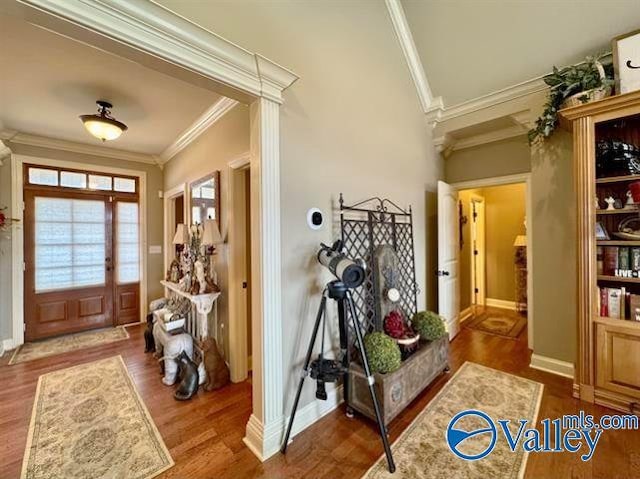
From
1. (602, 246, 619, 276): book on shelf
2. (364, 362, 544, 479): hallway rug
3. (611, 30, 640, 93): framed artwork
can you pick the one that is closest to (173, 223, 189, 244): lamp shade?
(364, 362, 544, 479): hallway rug

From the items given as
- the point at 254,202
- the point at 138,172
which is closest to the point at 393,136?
the point at 254,202

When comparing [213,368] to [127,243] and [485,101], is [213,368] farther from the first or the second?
[485,101]

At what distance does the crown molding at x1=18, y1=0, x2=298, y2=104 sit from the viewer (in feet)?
3.64

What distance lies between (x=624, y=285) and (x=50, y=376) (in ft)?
17.8

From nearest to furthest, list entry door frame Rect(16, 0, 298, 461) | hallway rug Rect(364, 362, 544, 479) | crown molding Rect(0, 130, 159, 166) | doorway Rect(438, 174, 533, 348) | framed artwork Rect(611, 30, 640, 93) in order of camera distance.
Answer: entry door frame Rect(16, 0, 298, 461), hallway rug Rect(364, 362, 544, 479), framed artwork Rect(611, 30, 640, 93), crown molding Rect(0, 130, 159, 166), doorway Rect(438, 174, 533, 348)

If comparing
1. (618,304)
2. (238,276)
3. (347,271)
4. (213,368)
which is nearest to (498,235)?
(618,304)

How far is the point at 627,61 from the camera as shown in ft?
6.60

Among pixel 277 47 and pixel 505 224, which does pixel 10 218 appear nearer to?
pixel 277 47

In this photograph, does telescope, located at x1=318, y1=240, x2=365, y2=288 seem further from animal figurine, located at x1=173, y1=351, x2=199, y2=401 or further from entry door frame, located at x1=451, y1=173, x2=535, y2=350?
entry door frame, located at x1=451, y1=173, x2=535, y2=350

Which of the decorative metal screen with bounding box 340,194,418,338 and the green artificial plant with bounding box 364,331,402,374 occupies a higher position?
the decorative metal screen with bounding box 340,194,418,338

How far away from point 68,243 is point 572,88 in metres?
6.14

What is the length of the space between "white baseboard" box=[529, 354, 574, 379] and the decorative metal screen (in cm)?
125

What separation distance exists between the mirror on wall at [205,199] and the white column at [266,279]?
130 cm

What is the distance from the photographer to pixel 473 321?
4.16 metres
